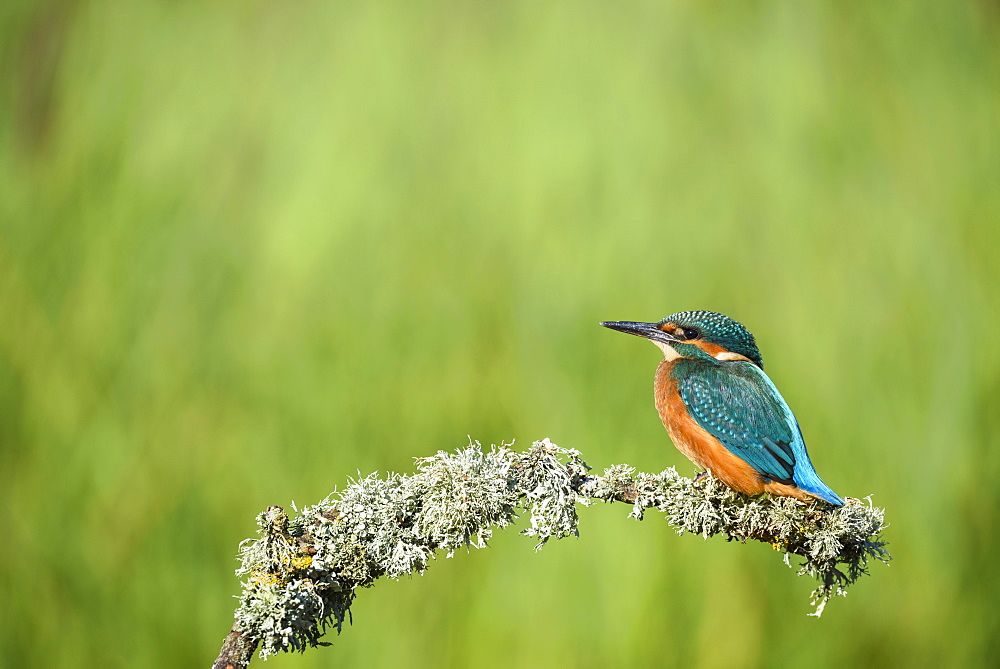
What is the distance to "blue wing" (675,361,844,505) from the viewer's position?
1024 millimetres

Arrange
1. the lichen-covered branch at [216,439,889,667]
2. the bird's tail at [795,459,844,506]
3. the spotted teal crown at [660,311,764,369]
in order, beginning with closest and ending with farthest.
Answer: the lichen-covered branch at [216,439,889,667] → the bird's tail at [795,459,844,506] → the spotted teal crown at [660,311,764,369]

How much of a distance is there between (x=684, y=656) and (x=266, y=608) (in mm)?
1454

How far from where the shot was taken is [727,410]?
3.56 ft

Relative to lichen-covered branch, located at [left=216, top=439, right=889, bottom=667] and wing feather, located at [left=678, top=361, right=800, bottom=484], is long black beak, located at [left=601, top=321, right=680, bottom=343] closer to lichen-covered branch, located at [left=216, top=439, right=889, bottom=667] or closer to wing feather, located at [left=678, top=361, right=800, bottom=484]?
wing feather, located at [left=678, top=361, right=800, bottom=484]

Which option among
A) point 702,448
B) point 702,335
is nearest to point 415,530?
point 702,448

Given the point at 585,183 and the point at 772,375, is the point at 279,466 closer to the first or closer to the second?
the point at 585,183

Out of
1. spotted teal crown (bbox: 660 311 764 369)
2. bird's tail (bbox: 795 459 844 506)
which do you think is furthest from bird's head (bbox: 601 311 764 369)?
bird's tail (bbox: 795 459 844 506)

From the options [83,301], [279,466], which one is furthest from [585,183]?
[83,301]

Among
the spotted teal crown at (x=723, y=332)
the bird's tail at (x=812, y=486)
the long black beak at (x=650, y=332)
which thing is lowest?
the bird's tail at (x=812, y=486)

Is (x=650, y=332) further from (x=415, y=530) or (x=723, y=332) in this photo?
(x=415, y=530)

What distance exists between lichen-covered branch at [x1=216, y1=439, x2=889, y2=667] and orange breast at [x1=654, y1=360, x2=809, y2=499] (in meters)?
0.09

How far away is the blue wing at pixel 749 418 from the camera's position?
3.36 ft

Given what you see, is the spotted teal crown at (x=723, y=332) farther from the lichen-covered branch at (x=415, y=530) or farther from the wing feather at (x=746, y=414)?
the lichen-covered branch at (x=415, y=530)

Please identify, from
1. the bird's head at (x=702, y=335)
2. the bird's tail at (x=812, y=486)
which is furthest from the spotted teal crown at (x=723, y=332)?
the bird's tail at (x=812, y=486)
